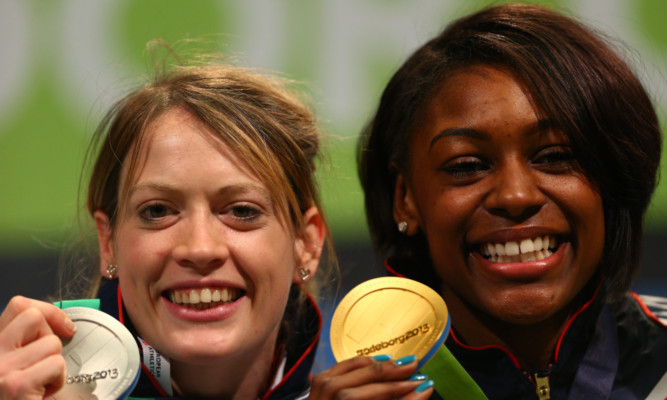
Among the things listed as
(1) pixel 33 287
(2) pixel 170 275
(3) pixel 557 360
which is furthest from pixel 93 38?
(3) pixel 557 360

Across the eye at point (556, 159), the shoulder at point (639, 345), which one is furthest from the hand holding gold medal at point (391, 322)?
the shoulder at point (639, 345)

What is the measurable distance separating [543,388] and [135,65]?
183 centimetres

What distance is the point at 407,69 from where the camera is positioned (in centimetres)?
231

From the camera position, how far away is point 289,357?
2146 mm

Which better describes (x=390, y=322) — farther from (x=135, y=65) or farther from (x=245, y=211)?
(x=135, y=65)

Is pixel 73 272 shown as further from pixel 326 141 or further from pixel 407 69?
pixel 407 69

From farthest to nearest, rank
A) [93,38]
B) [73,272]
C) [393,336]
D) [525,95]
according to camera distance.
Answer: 1. [93,38]
2. [73,272]
3. [525,95]
4. [393,336]

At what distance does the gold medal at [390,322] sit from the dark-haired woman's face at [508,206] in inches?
10.3

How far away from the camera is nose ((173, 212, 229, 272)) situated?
6.05 feet

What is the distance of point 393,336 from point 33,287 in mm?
1780

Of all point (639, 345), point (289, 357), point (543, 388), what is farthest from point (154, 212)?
point (639, 345)

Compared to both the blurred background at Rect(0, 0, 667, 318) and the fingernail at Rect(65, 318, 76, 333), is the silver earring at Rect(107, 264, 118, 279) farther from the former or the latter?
the blurred background at Rect(0, 0, 667, 318)

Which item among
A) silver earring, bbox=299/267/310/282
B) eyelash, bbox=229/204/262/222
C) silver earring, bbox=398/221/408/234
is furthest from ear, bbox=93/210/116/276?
silver earring, bbox=398/221/408/234

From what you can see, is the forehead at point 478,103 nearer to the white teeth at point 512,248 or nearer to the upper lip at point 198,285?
the white teeth at point 512,248
